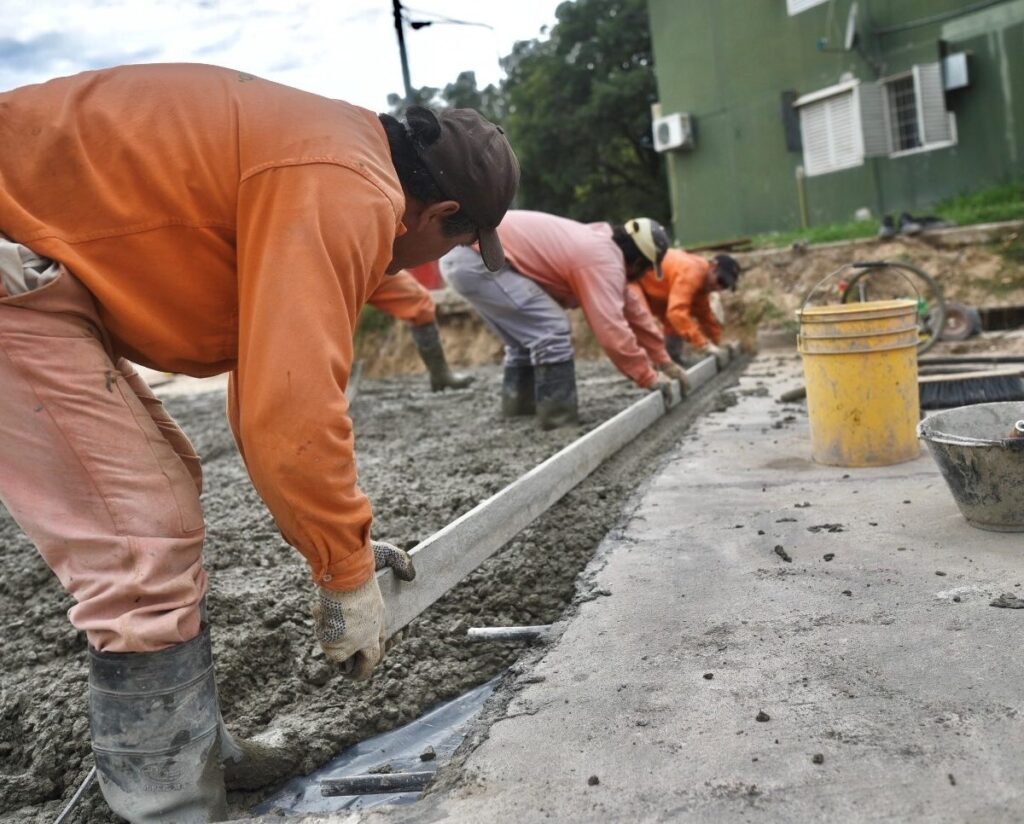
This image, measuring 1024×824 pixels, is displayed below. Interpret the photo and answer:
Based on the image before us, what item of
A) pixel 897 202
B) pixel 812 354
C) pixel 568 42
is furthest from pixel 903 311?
pixel 568 42

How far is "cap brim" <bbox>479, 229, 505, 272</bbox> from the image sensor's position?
7.88 feet

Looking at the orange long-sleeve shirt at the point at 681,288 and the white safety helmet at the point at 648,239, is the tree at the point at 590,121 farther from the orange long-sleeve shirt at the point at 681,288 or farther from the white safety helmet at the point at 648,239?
the white safety helmet at the point at 648,239

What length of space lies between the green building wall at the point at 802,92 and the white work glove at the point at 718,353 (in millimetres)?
7276

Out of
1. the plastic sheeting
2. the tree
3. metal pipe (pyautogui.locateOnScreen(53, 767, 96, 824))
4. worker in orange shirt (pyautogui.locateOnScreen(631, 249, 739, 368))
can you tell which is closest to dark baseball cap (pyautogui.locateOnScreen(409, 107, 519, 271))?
the plastic sheeting

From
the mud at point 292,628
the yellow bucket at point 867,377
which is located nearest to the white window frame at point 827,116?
the mud at point 292,628

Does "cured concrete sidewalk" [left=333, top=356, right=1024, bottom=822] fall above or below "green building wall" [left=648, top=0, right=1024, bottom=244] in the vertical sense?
below

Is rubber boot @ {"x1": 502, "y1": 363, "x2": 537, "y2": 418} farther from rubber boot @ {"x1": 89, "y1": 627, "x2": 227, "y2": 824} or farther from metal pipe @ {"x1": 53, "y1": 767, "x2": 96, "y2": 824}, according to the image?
rubber boot @ {"x1": 89, "y1": 627, "x2": 227, "y2": 824}

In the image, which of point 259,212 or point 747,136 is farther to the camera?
point 747,136

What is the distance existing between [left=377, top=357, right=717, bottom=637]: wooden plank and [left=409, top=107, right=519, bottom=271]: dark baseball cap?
921 mm

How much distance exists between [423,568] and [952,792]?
1.46 m

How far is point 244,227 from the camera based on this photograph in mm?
1855

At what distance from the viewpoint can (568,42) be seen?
2938 cm

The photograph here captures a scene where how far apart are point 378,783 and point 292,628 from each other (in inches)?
37.7

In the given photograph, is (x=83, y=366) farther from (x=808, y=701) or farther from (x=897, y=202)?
(x=897, y=202)
